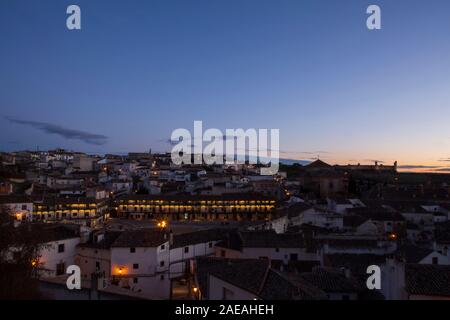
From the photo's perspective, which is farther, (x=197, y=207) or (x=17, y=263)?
(x=197, y=207)

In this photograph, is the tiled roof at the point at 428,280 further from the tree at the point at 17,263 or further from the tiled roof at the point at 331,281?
the tree at the point at 17,263

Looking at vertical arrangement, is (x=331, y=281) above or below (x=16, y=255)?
below

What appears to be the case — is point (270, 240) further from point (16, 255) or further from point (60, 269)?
point (16, 255)

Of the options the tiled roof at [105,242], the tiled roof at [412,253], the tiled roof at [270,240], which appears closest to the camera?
the tiled roof at [412,253]

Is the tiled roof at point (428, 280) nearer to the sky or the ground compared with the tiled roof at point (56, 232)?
nearer to the sky

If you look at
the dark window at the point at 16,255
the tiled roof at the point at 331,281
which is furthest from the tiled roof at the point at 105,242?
the tiled roof at the point at 331,281

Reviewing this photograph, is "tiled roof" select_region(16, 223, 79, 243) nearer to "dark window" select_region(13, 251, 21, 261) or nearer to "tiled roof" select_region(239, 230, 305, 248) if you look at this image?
"dark window" select_region(13, 251, 21, 261)

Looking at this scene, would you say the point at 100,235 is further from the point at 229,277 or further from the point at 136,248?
the point at 229,277

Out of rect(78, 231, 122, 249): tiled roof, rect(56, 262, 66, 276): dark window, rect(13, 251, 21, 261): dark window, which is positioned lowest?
rect(56, 262, 66, 276): dark window

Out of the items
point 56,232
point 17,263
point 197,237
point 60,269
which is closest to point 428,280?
point 17,263

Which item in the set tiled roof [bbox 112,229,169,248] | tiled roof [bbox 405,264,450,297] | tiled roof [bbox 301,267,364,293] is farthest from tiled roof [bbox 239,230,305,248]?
tiled roof [bbox 405,264,450,297]
